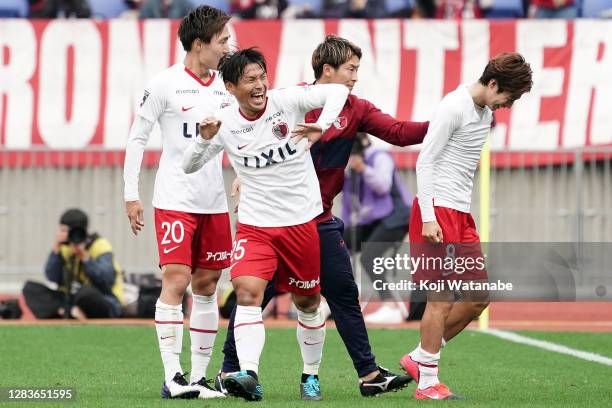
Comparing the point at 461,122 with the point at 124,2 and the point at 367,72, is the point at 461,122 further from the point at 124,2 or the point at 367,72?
the point at 124,2

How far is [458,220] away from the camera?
8.66m

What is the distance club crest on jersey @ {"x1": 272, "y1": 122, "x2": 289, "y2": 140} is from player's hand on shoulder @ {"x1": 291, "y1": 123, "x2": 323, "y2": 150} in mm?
268

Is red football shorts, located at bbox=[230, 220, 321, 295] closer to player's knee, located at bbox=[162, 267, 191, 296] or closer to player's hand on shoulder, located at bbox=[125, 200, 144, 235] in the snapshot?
player's knee, located at bbox=[162, 267, 191, 296]

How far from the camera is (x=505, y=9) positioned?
67.1 ft

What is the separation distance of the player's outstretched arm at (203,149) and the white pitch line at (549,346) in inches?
165

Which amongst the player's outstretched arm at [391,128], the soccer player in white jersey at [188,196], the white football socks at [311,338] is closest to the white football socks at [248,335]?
the white football socks at [311,338]

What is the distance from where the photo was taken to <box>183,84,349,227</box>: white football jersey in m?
8.13

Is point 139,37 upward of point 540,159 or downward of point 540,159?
upward

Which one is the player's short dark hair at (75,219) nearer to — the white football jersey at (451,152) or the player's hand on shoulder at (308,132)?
the white football jersey at (451,152)

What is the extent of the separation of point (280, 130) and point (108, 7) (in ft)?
42.8

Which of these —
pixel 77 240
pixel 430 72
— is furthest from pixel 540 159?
pixel 77 240

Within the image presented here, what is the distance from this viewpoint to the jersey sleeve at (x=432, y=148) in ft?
27.6

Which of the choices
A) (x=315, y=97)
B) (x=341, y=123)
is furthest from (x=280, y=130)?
(x=341, y=123)

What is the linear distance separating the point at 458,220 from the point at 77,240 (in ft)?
22.5
